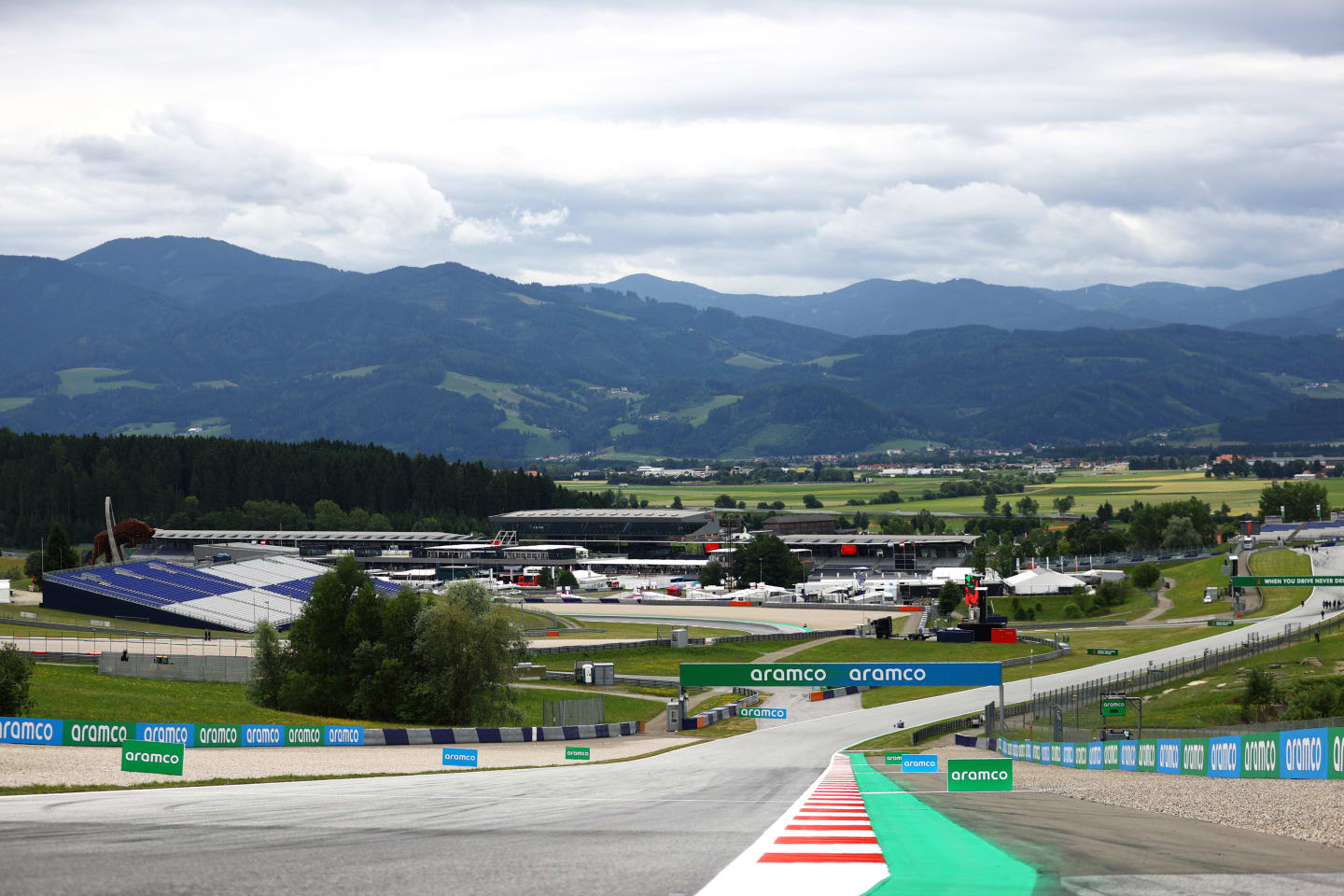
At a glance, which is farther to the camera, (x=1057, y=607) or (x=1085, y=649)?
(x=1057, y=607)

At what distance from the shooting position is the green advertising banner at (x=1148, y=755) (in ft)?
99.2

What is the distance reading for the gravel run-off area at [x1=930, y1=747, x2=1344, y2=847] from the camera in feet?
49.0

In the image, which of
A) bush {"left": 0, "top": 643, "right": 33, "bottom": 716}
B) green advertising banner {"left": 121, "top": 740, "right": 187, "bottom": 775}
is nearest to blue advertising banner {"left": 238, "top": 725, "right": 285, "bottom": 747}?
bush {"left": 0, "top": 643, "right": 33, "bottom": 716}

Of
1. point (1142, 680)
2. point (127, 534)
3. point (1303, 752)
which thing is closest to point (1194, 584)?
point (1142, 680)

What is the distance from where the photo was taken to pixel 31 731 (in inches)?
1300

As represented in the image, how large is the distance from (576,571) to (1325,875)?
504 feet

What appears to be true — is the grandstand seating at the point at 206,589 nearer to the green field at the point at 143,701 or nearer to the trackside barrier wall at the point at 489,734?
Answer: the green field at the point at 143,701

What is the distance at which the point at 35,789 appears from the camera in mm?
22031

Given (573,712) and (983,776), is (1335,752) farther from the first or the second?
(573,712)

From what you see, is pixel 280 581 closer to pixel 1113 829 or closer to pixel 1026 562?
pixel 1026 562

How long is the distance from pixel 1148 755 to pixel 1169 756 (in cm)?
172

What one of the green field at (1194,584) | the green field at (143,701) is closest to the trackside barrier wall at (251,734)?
the green field at (143,701)

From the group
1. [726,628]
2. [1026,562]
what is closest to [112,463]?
[726,628]

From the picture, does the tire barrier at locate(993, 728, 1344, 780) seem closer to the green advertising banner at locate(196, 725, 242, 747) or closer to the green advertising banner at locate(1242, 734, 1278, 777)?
the green advertising banner at locate(1242, 734, 1278, 777)
